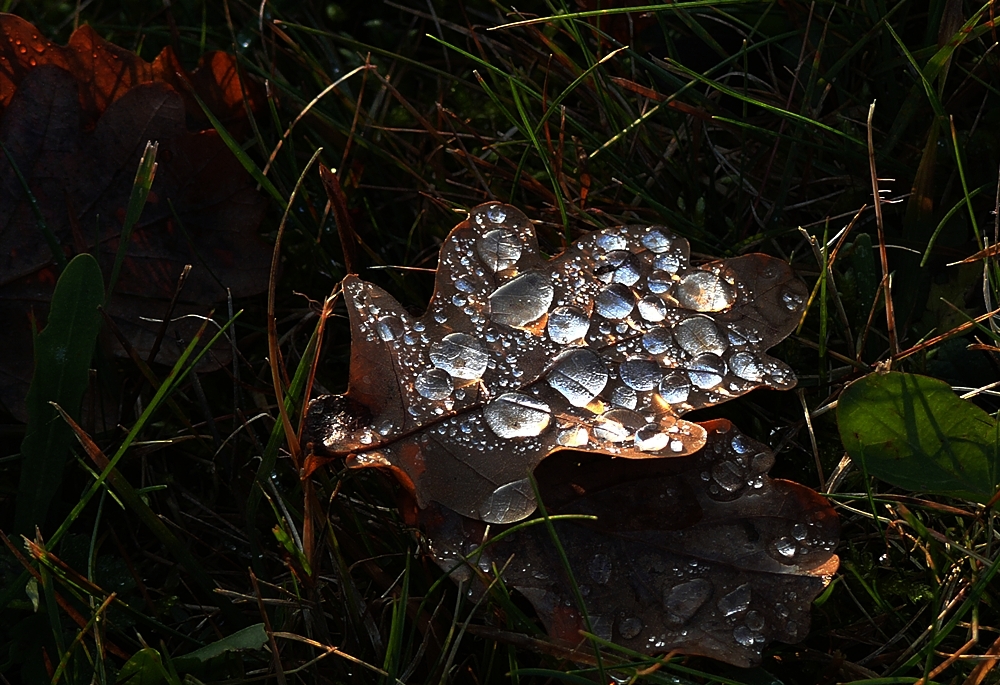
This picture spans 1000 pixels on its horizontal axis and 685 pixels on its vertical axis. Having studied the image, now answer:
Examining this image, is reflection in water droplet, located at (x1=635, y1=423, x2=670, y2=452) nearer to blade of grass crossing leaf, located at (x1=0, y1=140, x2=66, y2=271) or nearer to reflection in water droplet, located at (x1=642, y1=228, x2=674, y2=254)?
reflection in water droplet, located at (x1=642, y1=228, x2=674, y2=254)

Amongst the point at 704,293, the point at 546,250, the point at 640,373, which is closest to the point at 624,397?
the point at 640,373

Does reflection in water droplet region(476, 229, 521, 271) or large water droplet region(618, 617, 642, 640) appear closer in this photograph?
large water droplet region(618, 617, 642, 640)

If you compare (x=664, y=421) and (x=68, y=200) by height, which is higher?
(x=68, y=200)

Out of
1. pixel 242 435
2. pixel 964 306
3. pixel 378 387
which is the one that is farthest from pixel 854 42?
pixel 242 435

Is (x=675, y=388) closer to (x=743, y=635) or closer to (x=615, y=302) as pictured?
(x=615, y=302)

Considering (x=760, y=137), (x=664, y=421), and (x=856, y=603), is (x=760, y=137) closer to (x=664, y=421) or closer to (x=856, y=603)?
(x=664, y=421)

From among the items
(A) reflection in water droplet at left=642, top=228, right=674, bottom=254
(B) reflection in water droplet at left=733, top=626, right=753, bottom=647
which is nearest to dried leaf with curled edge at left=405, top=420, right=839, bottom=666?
(B) reflection in water droplet at left=733, top=626, right=753, bottom=647

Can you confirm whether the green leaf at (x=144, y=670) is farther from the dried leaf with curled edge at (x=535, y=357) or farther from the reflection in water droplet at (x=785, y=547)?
the reflection in water droplet at (x=785, y=547)
